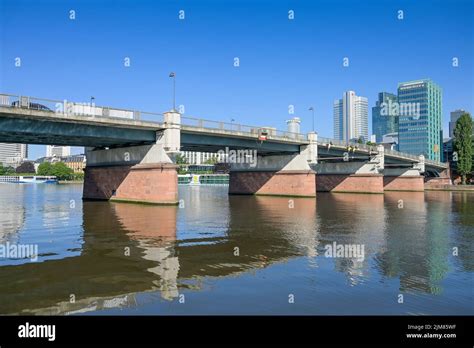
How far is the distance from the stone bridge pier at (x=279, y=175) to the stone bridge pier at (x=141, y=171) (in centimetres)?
2458

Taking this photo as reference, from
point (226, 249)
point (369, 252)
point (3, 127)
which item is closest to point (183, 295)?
→ point (226, 249)

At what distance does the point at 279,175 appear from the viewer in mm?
63562

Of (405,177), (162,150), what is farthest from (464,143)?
(162,150)

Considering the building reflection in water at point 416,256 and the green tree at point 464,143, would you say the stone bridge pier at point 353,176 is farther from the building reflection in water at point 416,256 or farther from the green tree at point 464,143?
the building reflection in water at point 416,256

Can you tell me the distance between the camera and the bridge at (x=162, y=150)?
35.8 meters

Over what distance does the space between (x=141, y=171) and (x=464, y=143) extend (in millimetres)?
104131

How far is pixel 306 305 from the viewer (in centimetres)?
992

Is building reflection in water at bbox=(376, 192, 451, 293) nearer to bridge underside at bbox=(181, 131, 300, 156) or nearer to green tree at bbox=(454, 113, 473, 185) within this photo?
bridge underside at bbox=(181, 131, 300, 156)

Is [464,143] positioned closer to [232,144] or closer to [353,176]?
[353,176]

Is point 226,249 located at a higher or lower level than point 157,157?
lower
